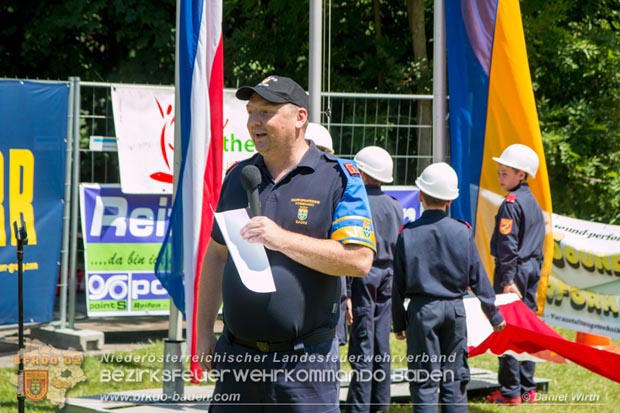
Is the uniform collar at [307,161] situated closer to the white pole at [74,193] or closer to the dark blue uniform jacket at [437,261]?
the dark blue uniform jacket at [437,261]

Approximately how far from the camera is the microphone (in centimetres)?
449

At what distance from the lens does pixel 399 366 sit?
35.4 feet

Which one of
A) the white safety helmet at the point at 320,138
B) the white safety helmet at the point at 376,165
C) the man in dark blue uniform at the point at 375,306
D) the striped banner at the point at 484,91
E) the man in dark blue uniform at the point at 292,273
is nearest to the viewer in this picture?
the man in dark blue uniform at the point at 292,273

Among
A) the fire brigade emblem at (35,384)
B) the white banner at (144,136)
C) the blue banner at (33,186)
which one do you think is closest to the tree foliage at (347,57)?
the white banner at (144,136)

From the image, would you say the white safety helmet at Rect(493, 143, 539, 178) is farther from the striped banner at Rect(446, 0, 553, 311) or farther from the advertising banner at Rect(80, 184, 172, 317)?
the advertising banner at Rect(80, 184, 172, 317)

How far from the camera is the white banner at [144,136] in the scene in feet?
35.9

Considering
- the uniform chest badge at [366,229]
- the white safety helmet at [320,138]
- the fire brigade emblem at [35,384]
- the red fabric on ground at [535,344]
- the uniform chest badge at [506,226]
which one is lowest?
the fire brigade emblem at [35,384]

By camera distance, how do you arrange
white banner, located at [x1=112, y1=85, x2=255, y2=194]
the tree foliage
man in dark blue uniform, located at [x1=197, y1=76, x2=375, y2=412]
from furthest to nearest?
the tree foliage → white banner, located at [x1=112, y1=85, x2=255, y2=194] → man in dark blue uniform, located at [x1=197, y1=76, x2=375, y2=412]

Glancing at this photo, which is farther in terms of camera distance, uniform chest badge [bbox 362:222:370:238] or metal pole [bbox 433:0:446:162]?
metal pole [bbox 433:0:446:162]

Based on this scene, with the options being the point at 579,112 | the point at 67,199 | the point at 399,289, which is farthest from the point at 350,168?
the point at 579,112

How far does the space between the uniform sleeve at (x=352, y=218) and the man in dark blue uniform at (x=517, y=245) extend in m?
4.17

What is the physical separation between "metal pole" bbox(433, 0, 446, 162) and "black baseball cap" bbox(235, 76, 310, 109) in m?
4.24

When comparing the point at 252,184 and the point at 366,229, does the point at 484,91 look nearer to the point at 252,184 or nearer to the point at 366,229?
the point at 366,229

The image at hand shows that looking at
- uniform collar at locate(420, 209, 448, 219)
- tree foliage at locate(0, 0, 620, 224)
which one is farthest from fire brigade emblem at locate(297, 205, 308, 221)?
tree foliage at locate(0, 0, 620, 224)
